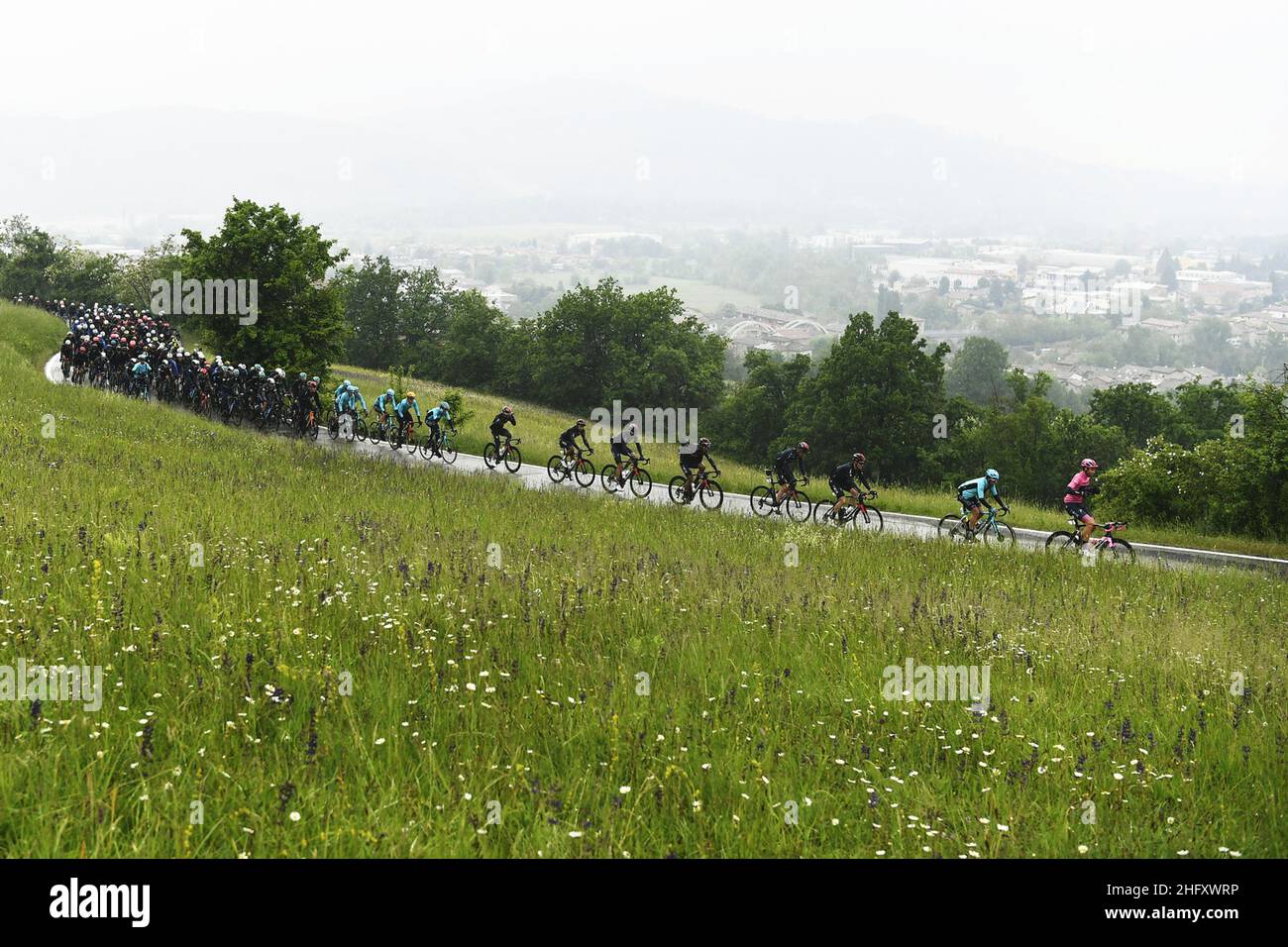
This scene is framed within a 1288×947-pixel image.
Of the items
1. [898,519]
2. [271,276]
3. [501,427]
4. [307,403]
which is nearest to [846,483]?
[898,519]

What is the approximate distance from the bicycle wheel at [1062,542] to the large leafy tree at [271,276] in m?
29.0

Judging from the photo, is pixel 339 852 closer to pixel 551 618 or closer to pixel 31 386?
pixel 551 618

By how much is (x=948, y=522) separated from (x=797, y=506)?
3.37m

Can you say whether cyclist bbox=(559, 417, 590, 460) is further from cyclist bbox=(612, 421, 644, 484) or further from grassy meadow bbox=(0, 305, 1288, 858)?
grassy meadow bbox=(0, 305, 1288, 858)

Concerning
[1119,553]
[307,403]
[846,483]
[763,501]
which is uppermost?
[307,403]

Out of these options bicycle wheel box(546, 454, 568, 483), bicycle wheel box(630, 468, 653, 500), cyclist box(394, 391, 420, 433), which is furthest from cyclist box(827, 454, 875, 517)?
cyclist box(394, 391, 420, 433)

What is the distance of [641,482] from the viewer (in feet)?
79.6

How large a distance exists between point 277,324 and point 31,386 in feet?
39.5

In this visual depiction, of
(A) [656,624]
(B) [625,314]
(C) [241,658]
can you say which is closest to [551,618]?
(A) [656,624]

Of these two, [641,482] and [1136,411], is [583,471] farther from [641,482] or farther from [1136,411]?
[1136,411]

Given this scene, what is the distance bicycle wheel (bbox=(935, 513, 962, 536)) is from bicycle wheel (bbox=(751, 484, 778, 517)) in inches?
145

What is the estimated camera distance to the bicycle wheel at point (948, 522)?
19.1 metres

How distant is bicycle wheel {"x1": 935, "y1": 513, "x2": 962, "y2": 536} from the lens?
19094 mm

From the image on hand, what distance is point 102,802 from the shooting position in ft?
12.8
